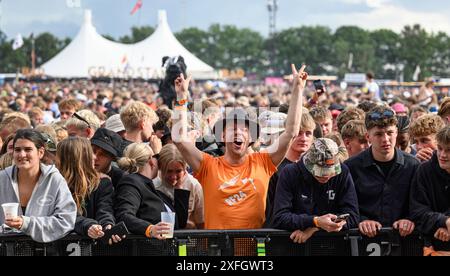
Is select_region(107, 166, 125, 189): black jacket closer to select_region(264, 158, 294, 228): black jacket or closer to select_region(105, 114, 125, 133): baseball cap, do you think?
select_region(264, 158, 294, 228): black jacket

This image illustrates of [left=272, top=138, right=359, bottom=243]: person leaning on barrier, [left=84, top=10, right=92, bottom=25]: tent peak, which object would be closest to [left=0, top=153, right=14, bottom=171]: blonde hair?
[left=272, top=138, right=359, bottom=243]: person leaning on barrier

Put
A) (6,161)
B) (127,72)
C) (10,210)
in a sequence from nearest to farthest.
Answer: (10,210) < (6,161) < (127,72)

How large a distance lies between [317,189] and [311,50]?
15839 centimetres

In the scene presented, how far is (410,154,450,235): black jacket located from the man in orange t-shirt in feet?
3.65

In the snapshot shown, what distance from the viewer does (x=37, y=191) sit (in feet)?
18.9

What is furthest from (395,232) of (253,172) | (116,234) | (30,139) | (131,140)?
(131,140)

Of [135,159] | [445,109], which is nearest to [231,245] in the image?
[135,159]

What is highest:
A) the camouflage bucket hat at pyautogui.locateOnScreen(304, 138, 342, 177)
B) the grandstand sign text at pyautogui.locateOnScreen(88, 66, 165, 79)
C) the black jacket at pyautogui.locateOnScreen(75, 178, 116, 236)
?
the grandstand sign text at pyautogui.locateOnScreen(88, 66, 165, 79)

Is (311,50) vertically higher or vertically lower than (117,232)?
higher

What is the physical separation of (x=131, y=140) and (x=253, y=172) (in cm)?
275

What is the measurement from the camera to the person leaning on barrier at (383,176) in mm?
5895

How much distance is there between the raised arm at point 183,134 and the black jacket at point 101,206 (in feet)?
2.04

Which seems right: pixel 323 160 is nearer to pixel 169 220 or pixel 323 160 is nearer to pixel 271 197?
pixel 271 197

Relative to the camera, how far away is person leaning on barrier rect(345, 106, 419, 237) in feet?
19.3
